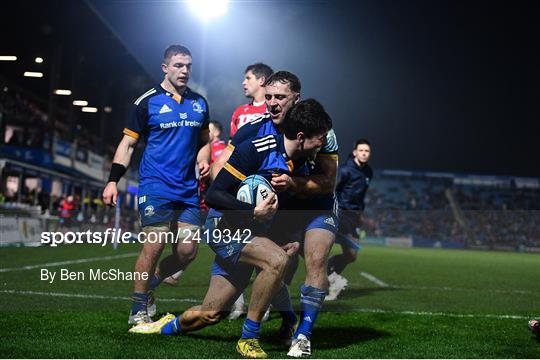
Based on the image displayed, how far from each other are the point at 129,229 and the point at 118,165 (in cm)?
1431

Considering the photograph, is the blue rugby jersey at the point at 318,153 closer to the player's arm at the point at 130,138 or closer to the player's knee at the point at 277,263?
the player's knee at the point at 277,263

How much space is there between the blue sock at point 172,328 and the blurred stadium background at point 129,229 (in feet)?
0.50

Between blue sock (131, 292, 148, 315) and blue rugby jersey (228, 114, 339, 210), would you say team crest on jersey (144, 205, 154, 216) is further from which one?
blue rugby jersey (228, 114, 339, 210)

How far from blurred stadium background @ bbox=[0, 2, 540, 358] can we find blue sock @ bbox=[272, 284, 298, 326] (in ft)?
0.86

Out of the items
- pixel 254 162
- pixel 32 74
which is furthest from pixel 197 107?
pixel 32 74

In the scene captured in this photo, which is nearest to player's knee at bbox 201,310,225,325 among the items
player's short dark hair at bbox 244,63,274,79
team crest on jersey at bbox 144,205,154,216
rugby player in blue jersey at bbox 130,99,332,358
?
rugby player in blue jersey at bbox 130,99,332,358

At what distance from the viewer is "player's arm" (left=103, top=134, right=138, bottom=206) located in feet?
16.8

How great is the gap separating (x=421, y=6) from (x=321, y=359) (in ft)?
80.5

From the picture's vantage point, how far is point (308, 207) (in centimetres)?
448

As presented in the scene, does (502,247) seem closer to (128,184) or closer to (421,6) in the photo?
(421,6)

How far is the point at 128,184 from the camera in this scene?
42.1 metres

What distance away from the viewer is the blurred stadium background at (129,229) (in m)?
5.07

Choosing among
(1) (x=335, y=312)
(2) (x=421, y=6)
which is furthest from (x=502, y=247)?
(1) (x=335, y=312)

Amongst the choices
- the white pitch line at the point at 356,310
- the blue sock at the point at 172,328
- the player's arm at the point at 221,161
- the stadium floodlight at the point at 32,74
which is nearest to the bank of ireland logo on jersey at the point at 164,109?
the player's arm at the point at 221,161
